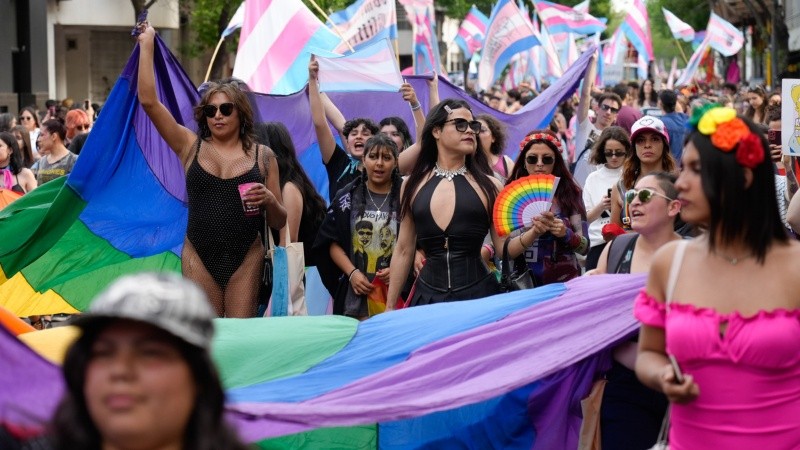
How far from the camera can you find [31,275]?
8227 mm

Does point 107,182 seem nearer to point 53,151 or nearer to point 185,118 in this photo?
point 185,118

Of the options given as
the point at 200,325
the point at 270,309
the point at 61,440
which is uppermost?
the point at 200,325

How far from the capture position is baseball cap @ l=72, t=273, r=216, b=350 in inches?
103

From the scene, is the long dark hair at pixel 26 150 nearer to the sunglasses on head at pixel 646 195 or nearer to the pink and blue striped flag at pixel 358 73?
the pink and blue striped flag at pixel 358 73

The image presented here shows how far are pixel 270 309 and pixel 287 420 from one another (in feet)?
11.1

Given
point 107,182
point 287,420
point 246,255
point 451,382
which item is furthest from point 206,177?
point 287,420

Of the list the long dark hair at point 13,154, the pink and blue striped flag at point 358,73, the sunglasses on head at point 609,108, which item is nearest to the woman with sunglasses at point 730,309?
the pink and blue striped flag at point 358,73

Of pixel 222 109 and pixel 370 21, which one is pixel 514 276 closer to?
pixel 222 109

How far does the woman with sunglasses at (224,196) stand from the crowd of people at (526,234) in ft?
0.03

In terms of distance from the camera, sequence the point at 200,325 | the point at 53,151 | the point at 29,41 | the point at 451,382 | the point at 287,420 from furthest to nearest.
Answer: the point at 29,41, the point at 53,151, the point at 451,382, the point at 287,420, the point at 200,325

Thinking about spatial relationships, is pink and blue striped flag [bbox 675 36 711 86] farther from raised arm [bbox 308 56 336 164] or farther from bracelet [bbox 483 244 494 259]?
bracelet [bbox 483 244 494 259]

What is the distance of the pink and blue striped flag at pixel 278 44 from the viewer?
13102 millimetres

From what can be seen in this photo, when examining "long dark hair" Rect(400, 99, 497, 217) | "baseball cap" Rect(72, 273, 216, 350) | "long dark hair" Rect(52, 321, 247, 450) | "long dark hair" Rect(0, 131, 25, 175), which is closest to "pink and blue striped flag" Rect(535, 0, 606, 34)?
"long dark hair" Rect(0, 131, 25, 175)

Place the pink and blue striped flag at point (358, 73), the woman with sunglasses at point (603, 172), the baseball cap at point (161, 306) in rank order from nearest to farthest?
1. the baseball cap at point (161, 306)
2. the woman with sunglasses at point (603, 172)
3. the pink and blue striped flag at point (358, 73)
